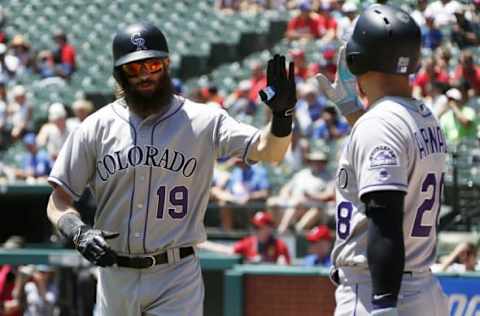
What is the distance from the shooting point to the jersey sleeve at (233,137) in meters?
4.67

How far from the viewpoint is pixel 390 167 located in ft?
11.4

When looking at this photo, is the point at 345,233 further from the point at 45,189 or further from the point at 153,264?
the point at 45,189

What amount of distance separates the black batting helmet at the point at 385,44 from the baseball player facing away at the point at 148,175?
3.03 ft

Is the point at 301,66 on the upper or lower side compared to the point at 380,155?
upper

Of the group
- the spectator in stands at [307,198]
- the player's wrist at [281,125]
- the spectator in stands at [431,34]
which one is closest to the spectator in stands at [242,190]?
the spectator in stands at [307,198]

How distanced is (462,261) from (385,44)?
439 centimetres

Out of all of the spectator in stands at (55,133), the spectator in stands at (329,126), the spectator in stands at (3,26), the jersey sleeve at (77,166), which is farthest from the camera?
the spectator in stands at (3,26)

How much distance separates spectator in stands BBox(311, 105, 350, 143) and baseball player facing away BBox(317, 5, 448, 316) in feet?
26.2

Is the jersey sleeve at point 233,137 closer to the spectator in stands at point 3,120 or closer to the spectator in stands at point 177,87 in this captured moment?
the spectator in stands at point 177,87

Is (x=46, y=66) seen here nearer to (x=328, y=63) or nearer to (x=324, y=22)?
(x=324, y=22)

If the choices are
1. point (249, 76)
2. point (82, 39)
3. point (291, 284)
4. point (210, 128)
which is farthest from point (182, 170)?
point (82, 39)

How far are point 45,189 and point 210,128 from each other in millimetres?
6801

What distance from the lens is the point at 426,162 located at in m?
3.65

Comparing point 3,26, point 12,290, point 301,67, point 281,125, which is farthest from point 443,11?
point 3,26
